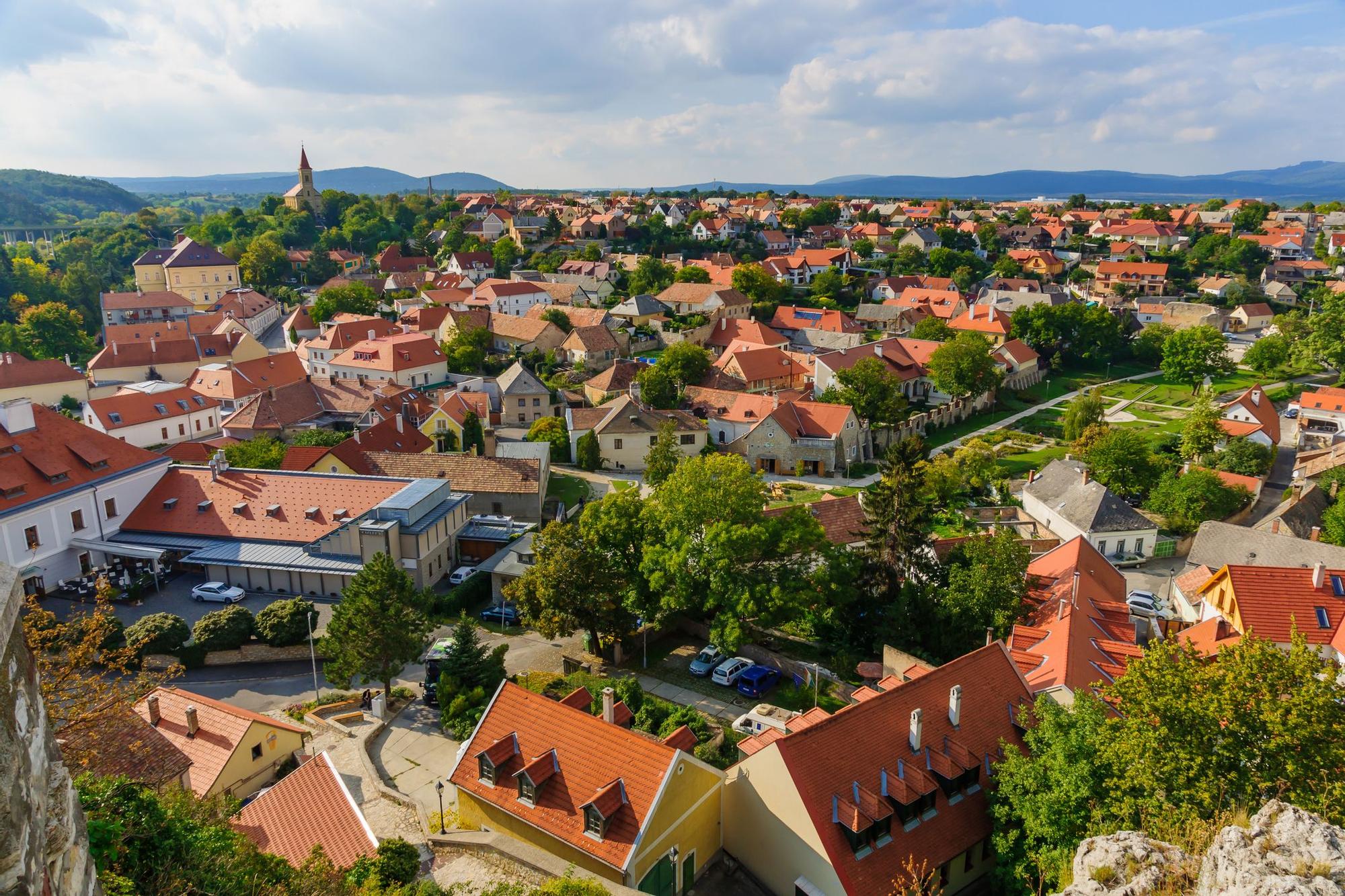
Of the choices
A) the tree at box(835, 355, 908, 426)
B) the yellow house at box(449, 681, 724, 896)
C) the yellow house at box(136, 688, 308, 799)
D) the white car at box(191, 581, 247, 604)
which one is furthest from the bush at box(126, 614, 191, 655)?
the tree at box(835, 355, 908, 426)

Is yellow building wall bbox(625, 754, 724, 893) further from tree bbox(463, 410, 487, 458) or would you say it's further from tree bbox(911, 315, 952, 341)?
tree bbox(911, 315, 952, 341)

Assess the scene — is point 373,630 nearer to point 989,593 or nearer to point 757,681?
point 757,681

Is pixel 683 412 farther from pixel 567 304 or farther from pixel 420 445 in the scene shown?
pixel 567 304

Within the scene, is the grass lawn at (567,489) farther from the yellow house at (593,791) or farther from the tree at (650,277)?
the tree at (650,277)

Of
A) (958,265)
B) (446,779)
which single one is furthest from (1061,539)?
(958,265)

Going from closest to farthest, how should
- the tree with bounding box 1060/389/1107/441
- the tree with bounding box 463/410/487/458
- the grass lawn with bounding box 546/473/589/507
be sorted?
the grass lawn with bounding box 546/473/589/507, the tree with bounding box 463/410/487/458, the tree with bounding box 1060/389/1107/441
